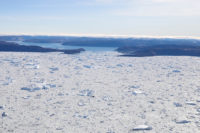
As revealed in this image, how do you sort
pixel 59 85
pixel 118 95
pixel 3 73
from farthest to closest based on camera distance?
pixel 3 73 → pixel 59 85 → pixel 118 95

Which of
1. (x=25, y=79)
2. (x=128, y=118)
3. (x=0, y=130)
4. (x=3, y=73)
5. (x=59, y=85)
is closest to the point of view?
(x=0, y=130)

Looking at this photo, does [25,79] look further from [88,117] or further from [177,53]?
[177,53]

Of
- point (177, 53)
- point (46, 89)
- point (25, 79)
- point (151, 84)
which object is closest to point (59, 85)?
point (46, 89)

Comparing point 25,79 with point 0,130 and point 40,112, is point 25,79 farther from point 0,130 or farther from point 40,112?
point 0,130

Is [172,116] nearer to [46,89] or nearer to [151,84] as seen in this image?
[151,84]

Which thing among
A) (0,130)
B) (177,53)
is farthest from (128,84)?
(177,53)

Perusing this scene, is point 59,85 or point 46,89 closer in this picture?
point 46,89

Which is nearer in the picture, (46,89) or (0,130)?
(0,130)

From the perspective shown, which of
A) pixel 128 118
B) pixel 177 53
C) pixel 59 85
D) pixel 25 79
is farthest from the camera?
pixel 177 53

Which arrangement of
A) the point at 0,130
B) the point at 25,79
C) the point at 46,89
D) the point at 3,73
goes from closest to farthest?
1. the point at 0,130
2. the point at 46,89
3. the point at 25,79
4. the point at 3,73
